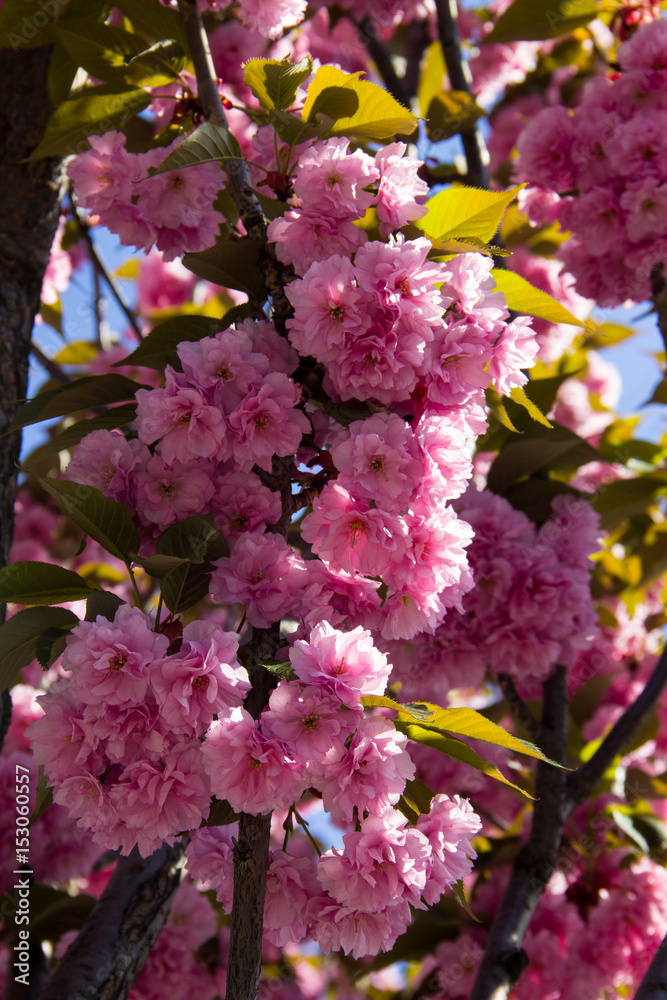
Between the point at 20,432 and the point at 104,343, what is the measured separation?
56.5 inches

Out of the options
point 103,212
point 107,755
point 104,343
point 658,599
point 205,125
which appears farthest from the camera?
point 658,599

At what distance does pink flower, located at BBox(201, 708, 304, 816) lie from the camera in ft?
3.03

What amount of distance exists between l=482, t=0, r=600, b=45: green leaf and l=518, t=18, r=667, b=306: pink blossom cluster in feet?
0.62

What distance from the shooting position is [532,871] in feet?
6.36

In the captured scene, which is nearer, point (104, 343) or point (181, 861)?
point (181, 861)

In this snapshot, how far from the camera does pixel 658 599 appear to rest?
3770 millimetres

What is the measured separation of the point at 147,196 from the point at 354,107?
37 centimetres

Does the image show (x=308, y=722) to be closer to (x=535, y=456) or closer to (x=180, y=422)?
(x=180, y=422)

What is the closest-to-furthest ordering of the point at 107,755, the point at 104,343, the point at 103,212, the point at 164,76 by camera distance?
1. the point at 107,755
2. the point at 103,212
3. the point at 164,76
4. the point at 104,343

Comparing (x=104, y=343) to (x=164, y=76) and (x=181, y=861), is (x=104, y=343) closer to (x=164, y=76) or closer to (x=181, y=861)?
(x=164, y=76)

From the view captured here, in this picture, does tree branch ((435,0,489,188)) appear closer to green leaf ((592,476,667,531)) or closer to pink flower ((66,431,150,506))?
green leaf ((592,476,667,531))

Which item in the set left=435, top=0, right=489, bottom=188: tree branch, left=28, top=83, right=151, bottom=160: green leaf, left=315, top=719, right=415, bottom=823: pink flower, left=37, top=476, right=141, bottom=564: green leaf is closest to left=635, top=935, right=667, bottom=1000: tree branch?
left=315, top=719, right=415, bottom=823: pink flower

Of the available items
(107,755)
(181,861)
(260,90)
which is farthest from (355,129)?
(181,861)

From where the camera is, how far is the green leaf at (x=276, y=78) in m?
1.29
